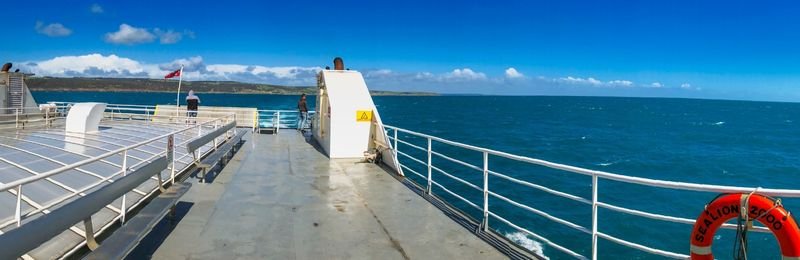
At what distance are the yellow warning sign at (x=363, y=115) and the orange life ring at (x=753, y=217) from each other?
8825 millimetres

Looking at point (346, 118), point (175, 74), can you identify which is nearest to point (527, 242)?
point (346, 118)

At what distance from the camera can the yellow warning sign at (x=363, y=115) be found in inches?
455

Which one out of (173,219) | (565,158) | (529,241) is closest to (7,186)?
(173,219)

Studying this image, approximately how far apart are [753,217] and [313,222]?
4214 millimetres

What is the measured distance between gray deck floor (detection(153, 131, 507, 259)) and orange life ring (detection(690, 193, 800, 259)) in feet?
6.00

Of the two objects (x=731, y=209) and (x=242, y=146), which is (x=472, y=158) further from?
(x=731, y=209)

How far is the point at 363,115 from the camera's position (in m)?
11.6

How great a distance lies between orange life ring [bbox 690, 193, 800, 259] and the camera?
2.82m

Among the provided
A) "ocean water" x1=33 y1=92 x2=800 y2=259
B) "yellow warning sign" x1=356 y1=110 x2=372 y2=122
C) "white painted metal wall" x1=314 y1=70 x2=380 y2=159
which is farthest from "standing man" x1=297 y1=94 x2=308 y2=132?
"yellow warning sign" x1=356 y1=110 x2=372 y2=122

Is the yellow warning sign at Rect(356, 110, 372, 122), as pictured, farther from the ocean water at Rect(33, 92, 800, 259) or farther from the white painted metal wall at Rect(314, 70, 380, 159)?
the ocean water at Rect(33, 92, 800, 259)

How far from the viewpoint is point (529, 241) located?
10.7 metres

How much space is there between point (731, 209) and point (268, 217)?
4636mm

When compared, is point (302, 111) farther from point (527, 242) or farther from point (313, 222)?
→ point (313, 222)

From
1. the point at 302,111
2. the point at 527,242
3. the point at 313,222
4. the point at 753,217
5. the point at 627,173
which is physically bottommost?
the point at 627,173
